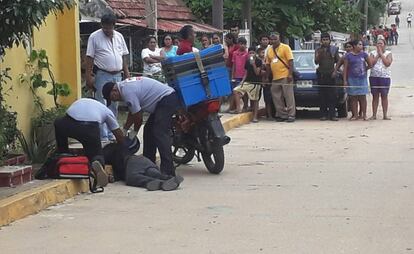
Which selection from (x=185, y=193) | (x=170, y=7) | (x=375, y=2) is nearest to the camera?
(x=185, y=193)

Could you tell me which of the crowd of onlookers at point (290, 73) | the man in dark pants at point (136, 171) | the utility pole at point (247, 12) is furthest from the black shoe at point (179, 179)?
the utility pole at point (247, 12)

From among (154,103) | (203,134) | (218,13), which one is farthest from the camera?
(218,13)

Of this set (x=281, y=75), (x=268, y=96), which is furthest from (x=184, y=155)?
(x=268, y=96)

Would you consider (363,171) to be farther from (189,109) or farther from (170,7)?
(170,7)

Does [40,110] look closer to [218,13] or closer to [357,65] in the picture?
[357,65]

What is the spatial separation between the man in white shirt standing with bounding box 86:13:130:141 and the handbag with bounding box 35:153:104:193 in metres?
1.92

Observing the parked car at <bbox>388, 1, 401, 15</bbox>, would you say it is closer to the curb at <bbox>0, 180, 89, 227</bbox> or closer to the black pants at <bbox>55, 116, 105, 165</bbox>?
the black pants at <bbox>55, 116, 105, 165</bbox>

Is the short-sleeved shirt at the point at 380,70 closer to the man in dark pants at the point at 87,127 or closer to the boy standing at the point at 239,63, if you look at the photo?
the boy standing at the point at 239,63

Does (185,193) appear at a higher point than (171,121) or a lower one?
lower

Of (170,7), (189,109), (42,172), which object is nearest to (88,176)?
(42,172)

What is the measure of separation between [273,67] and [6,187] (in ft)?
28.6

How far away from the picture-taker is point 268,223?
23.6 ft

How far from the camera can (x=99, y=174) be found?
8852 mm

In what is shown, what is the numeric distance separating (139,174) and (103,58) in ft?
7.64
